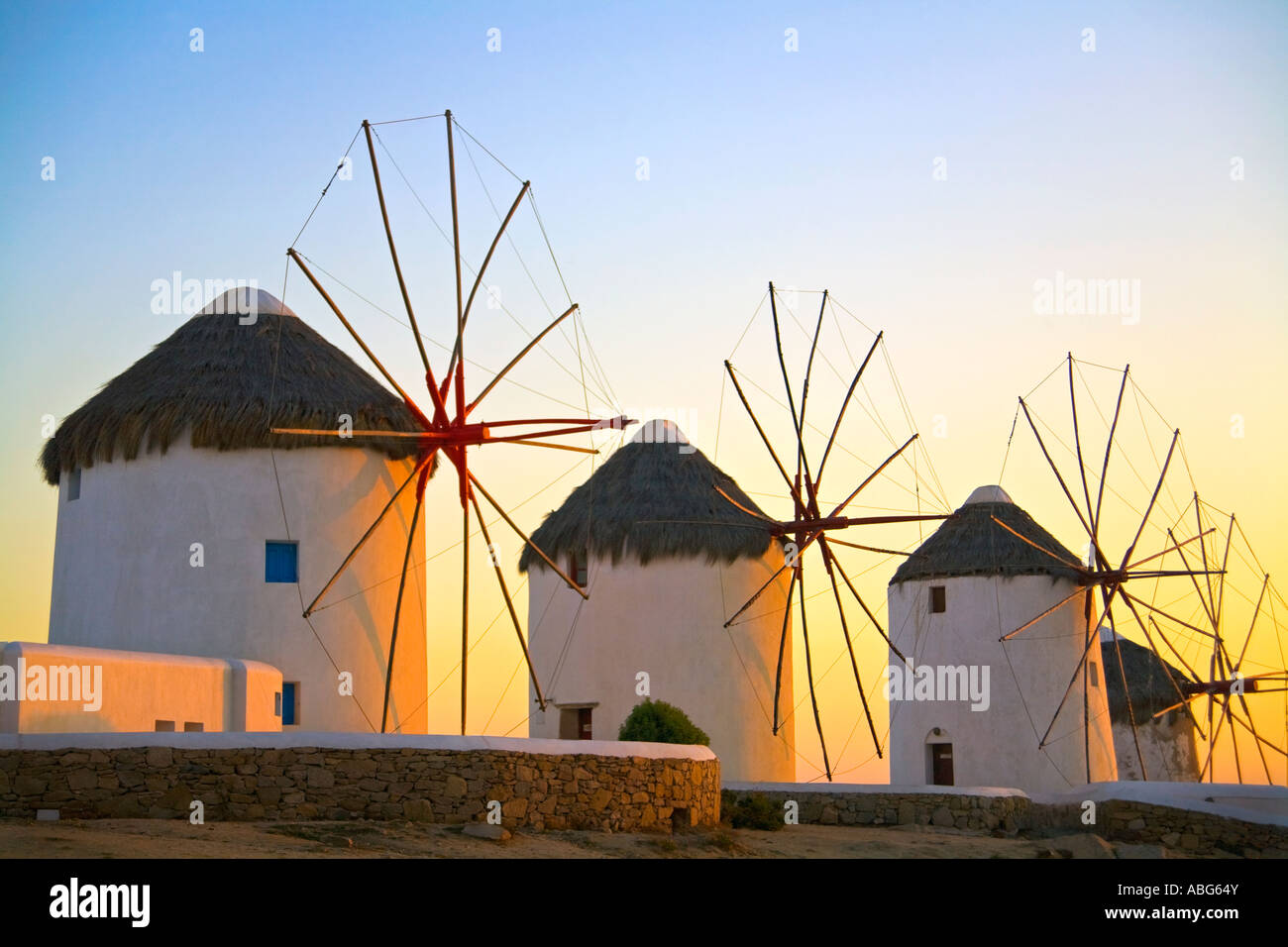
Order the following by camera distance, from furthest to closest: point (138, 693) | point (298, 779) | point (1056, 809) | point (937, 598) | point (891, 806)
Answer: point (937, 598)
point (1056, 809)
point (891, 806)
point (138, 693)
point (298, 779)

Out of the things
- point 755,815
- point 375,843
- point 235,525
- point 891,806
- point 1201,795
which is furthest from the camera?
point 891,806

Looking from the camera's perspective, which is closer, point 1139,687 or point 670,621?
point 670,621

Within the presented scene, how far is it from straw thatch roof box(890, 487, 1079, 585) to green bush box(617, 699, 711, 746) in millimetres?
10160

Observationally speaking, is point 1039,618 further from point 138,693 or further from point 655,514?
point 138,693

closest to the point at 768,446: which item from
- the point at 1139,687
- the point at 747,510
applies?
the point at 747,510

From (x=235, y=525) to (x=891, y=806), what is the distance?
33.2ft

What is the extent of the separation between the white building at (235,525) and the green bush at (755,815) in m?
4.63

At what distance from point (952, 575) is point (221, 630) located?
51.0 ft

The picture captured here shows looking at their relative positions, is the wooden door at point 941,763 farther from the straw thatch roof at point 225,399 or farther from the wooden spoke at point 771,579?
the straw thatch roof at point 225,399

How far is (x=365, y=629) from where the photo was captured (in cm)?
2166

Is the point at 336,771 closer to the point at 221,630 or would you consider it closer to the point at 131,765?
the point at 131,765

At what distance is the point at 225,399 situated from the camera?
829 inches

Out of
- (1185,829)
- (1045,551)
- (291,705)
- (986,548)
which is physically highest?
(986,548)
